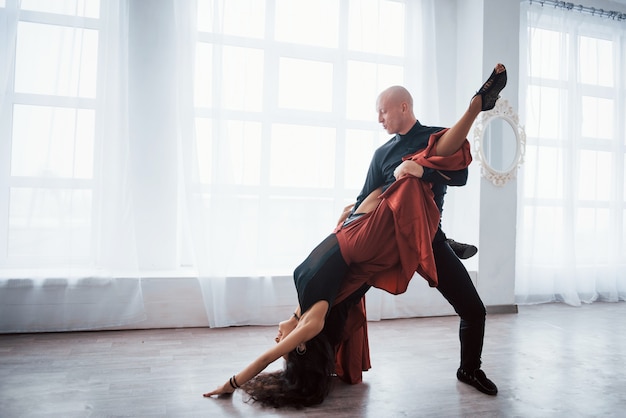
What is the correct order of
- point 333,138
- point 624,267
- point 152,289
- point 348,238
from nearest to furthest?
point 348,238 < point 152,289 < point 333,138 < point 624,267

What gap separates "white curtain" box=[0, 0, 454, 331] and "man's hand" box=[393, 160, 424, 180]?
1.78 metres

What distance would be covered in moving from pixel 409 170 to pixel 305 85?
209 centimetres

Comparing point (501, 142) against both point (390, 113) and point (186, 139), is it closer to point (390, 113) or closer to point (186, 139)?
point (390, 113)

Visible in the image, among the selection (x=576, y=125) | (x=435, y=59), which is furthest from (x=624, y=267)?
(x=435, y=59)

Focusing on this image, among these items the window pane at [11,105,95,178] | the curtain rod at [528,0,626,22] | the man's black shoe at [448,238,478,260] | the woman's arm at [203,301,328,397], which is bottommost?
the woman's arm at [203,301,328,397]

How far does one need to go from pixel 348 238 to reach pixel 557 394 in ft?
4.07

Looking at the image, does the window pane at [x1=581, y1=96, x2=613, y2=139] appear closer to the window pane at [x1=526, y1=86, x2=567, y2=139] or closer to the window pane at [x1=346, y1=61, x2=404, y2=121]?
the window pane at [x1=526, y1=86, x2=567, y2=139]

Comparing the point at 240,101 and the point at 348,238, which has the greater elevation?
the point at 240,101

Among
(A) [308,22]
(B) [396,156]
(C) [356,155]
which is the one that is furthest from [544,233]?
(B) [396,156]

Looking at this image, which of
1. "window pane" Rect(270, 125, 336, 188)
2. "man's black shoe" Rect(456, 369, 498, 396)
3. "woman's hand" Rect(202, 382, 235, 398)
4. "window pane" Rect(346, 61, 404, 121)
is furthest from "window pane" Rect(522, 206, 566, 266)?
"woman's hand" Rect(202, 382, 235, 398)

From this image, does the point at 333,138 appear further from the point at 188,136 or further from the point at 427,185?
the point at 427,185

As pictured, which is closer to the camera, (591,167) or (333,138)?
(333,138)

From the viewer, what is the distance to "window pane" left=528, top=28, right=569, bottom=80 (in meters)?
4.81

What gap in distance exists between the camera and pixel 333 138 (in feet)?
13.4
